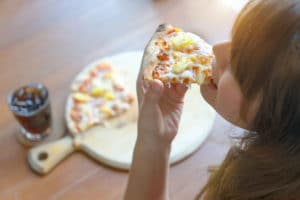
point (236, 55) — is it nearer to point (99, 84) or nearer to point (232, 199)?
point (232, 199)

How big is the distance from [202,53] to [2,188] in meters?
0.48

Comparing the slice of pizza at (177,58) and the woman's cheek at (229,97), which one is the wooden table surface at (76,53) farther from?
the woman's cheek at (229,97)

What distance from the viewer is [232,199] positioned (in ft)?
2.33

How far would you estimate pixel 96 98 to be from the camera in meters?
1.07

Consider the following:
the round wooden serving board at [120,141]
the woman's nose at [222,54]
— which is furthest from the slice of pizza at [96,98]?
the woman's nose at [222,54]

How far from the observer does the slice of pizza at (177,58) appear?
0.79 metres

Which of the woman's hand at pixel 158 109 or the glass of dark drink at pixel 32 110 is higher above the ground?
the woman's hand at pixel 158 109

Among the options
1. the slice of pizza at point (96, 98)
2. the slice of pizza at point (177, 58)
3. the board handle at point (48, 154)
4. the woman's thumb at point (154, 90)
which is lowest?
the board handle at point (48, 154)

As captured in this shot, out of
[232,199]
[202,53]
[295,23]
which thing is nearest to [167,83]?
[202,53]

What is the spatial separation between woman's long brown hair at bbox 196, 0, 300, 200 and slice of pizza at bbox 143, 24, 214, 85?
166 millimetres

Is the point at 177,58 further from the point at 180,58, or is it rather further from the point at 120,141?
the point at 120,141

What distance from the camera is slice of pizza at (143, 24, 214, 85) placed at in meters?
0.79

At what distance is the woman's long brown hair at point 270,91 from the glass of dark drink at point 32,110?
478mm

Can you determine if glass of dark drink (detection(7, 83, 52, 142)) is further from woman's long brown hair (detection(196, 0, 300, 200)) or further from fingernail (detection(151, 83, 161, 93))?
woman's long brown hair (detection(196, 0, 300, 200))
